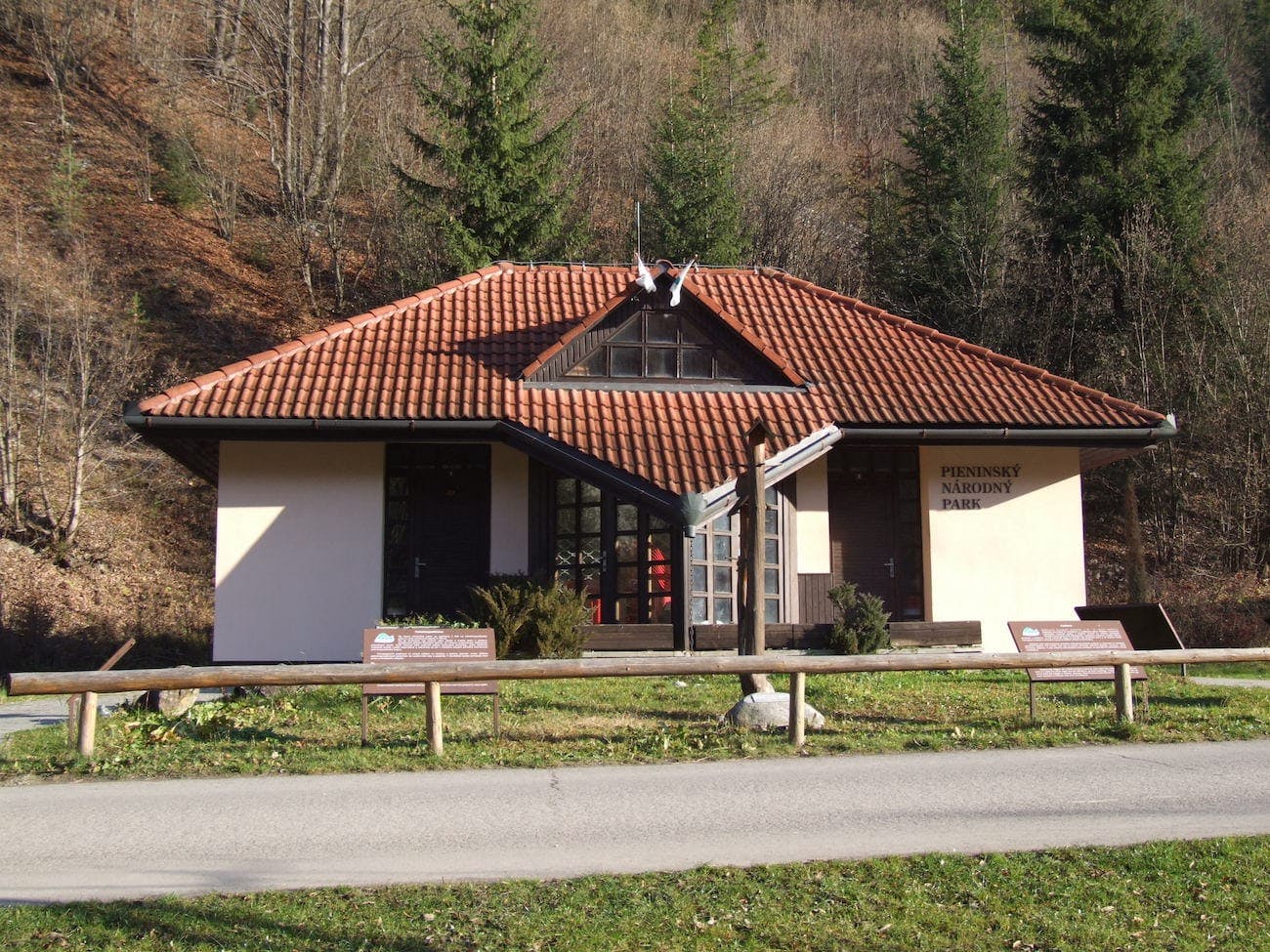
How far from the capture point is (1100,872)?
21.3 ft

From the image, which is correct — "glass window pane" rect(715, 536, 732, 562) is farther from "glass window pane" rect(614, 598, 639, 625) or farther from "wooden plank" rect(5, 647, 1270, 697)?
"wooden plank" rect(5, 647, 1270, 697)

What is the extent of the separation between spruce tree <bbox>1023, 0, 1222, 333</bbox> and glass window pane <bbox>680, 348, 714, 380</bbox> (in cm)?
1590

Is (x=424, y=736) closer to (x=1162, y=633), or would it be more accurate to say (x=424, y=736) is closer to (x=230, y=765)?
(x=230, y=765)

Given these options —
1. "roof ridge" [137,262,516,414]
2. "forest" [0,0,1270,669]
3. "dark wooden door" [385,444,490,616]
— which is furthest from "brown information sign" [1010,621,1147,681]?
"forest" [0,0,1270,669]

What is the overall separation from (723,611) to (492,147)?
16.5 m

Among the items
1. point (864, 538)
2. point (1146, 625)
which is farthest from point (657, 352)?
point (1146, 625)

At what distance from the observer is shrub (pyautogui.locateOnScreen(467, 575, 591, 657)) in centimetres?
1373

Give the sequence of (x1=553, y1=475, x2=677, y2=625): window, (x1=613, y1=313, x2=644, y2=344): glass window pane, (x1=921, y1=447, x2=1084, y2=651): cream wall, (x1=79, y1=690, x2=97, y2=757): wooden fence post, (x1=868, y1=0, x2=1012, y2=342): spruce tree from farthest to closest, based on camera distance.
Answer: (x1=868, y1=0, x2=1012, y2=342): spruce tree → (x1=921, y1=447, x2=1084, y2=651): cream wall → (x1=613, y1=313, x2=644, y2=344): glass window pane → (x1=553, y1=475, x2=677, y2=625): window → (x1=79, y1=690, x2=97, y2=757): wooden fence post

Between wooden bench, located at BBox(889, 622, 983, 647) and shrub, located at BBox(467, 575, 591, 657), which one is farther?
wooden bench, located at BBox(889, 622, 983, 647)

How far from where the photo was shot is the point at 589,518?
16.3 meters

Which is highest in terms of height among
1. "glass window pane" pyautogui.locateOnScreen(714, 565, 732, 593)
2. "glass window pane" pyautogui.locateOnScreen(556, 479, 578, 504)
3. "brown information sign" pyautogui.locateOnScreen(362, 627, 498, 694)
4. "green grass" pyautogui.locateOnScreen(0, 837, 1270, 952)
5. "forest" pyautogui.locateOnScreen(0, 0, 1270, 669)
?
"forest" pyautogui.locateOnScreen(0, 0, 1270, 669)

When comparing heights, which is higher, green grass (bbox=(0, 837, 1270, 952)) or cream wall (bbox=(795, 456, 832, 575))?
cream wall (bbox=(795, 456, 832, 575))

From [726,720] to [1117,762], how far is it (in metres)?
3.27

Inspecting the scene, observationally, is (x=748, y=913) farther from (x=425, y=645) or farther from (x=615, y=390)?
(x=615, y=390)
